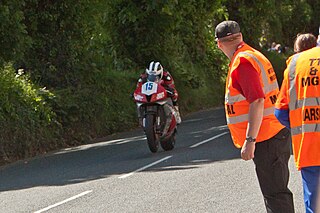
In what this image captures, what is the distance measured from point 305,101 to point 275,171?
114 centimetres

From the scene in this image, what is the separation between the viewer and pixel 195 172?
14.0 m

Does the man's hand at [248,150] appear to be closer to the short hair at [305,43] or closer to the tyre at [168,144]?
the short hair at [305,43]

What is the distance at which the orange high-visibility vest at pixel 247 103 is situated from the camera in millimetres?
7664

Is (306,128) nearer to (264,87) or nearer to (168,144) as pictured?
(264,87)

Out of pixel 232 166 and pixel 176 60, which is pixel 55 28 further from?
pixel 232 166

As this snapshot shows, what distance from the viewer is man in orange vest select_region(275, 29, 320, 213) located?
662 cm

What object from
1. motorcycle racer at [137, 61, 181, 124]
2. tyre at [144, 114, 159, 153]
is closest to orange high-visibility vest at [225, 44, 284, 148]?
tyre at [144, 114, 159, 153]

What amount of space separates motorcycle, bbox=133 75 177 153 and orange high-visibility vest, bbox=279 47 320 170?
10.4m

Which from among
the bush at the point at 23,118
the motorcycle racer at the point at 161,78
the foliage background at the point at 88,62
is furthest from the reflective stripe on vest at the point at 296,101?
the bush at the point at 23,118

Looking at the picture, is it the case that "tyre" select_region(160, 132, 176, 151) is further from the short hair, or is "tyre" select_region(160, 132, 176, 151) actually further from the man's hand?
the short hair

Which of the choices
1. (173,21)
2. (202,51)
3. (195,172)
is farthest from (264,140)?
(202,51)

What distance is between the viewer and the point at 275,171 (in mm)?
7660

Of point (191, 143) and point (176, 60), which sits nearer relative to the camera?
point (191, 143)

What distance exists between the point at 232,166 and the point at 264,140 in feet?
22.1
